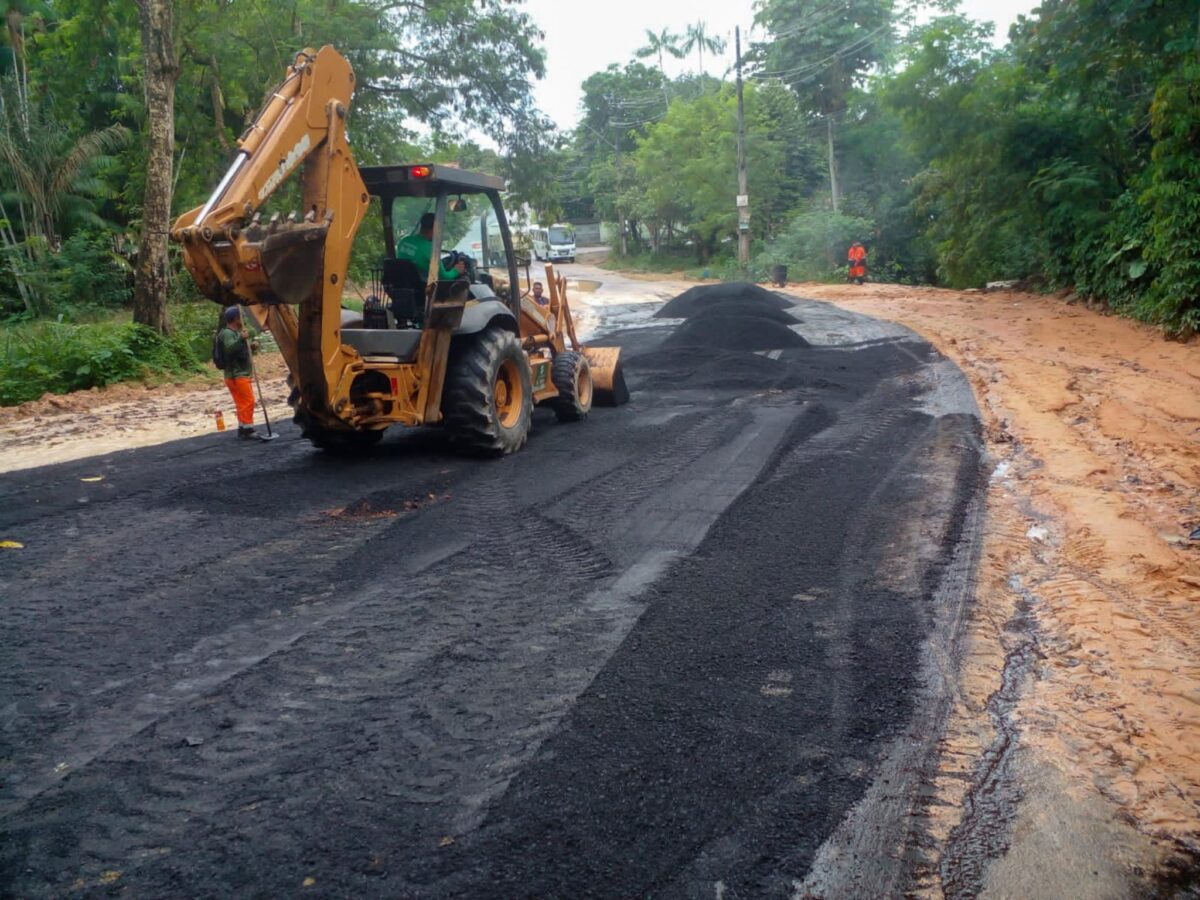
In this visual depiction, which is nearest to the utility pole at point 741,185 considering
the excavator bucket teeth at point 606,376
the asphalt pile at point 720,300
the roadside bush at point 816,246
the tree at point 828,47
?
the roadside bush at point 816,246

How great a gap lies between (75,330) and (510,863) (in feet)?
47.6

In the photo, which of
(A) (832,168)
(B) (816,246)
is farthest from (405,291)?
(A) (832,168)

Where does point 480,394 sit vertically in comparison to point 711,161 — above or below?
below

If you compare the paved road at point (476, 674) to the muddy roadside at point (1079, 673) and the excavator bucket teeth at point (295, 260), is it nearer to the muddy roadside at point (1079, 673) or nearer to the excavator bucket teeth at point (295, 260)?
the muddy roadside at point (1079, 673)

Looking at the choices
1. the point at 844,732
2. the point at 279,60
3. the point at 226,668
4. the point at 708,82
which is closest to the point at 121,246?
the point at 279,60

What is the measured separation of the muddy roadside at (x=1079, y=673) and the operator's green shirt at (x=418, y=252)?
474cm

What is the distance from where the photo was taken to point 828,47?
4506 cm

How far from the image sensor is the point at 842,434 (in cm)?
930

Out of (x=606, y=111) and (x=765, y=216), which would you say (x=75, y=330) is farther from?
(x=606, y=111)

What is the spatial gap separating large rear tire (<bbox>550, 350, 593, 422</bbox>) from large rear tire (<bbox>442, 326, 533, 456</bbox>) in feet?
4.71

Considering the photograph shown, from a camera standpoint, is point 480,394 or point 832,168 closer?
point 480,394

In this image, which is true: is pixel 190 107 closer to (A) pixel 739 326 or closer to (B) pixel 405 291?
(A) pixel 739 326

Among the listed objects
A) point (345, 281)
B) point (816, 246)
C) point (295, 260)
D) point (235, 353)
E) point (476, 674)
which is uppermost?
point (816, 246)

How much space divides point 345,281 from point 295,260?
2.69 ft
